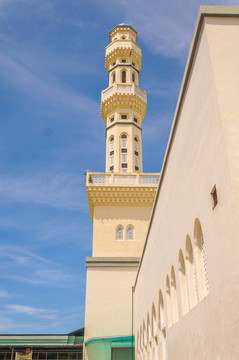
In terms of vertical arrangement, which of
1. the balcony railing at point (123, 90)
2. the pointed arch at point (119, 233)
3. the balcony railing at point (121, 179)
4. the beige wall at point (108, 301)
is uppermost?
the balcony railing at point (123, 90)

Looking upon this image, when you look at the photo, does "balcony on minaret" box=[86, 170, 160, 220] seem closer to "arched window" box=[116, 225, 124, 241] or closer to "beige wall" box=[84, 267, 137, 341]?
"arched window" box=[116, 225, 124, 241]

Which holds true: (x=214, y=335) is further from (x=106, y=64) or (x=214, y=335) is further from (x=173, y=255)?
(x=106, y=64)

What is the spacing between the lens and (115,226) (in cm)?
2592

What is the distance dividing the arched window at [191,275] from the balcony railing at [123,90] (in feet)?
82.6

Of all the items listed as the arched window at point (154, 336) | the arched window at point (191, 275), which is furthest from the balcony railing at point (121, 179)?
the arched window at point (191, 275)

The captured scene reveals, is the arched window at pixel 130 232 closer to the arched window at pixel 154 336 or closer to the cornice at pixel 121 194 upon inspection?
the cornice at pixel 121 194

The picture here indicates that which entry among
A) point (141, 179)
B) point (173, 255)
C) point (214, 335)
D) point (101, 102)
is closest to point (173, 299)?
point (173, 255)

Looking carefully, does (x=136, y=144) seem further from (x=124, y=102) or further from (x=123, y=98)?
(x=123, y=98)

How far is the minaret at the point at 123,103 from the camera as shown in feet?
97.2

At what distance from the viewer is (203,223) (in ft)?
21.4

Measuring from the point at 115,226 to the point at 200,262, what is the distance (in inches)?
749

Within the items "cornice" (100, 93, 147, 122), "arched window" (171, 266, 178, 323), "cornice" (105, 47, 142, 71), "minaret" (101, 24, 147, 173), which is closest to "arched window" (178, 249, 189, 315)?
"arched window" (171, 266, 178, 323)

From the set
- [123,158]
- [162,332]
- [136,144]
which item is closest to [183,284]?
[162,332]

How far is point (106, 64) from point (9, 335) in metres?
28.5
